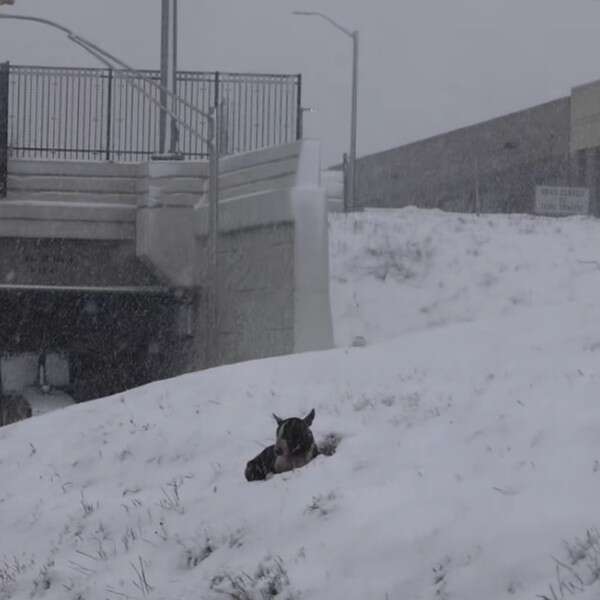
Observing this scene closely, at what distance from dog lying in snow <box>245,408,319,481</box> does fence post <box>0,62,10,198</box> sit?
21485mm

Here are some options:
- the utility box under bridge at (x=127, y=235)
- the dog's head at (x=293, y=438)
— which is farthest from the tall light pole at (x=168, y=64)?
the dog's head at (x=293, y=438)

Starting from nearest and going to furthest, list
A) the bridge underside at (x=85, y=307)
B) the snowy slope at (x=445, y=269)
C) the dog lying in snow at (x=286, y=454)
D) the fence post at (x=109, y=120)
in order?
the dog lying in snow at (x=286, y=454)
the snowy slope at (x=445, y=269)
the bridge underside at (x=85, y=307)
the fence post at (x=109, y=120)

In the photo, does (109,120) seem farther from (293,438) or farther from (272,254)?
(293,438)

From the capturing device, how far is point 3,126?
30734 millimetres

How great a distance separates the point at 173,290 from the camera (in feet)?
Result: 97.9

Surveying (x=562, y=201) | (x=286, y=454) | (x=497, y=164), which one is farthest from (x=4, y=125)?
(x=497, y=164)

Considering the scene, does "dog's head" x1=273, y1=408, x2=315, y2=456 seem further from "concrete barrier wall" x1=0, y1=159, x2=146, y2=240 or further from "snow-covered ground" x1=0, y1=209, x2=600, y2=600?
"concrete barrier wall" x1=0, y1=159, x2=146, y2=240

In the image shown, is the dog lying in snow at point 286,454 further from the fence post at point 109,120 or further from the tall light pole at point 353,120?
the tall light pole at point 353,120

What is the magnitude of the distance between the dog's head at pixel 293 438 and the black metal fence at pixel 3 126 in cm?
2141

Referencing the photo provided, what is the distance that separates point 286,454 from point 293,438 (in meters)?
0.15

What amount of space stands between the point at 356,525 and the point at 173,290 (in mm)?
22563

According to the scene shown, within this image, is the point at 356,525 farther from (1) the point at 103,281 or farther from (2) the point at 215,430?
(1) the point at 103,281

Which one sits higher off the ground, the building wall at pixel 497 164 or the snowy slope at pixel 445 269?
the building wall at pixel 497 164

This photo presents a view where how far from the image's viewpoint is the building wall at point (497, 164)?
5938 centimetres
